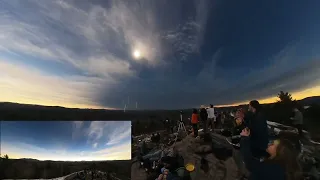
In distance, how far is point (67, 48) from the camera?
10.4 ft

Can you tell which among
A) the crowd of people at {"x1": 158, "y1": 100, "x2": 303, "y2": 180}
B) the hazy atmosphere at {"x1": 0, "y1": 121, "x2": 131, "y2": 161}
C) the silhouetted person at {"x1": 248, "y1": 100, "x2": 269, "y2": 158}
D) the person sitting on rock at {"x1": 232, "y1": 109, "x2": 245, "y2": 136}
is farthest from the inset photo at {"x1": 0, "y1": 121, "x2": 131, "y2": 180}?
the silhouetted person at {"x1": 248, "y1": 100, "x2": 269, "y2": 158}

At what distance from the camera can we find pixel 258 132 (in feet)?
9.71

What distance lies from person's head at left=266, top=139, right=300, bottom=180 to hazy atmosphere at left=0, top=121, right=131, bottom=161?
153 centimetres

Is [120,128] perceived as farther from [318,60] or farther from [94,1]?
[318,60]

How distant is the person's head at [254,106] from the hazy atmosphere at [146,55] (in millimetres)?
65

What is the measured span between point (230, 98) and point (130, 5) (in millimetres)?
1554

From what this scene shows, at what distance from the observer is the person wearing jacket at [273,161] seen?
9.29 feet

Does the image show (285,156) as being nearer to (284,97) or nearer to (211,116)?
(284,97)

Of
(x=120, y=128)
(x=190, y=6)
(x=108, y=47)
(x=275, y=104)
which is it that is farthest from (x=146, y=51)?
(x=275, y=104)

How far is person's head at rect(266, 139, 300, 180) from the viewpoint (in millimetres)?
2867

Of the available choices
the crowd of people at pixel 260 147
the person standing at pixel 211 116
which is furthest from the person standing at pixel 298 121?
the person standing at pixel 211 116

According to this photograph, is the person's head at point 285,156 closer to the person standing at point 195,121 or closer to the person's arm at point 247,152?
the person's arm at point 247,152

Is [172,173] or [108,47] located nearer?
[172,173]

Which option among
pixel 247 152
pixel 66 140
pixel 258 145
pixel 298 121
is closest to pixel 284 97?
pixel 298 121
